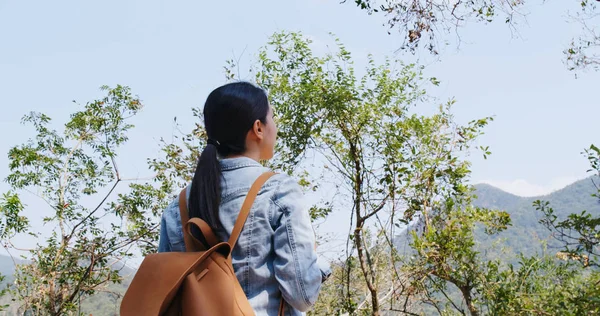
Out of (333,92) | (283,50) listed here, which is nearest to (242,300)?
(333,92)

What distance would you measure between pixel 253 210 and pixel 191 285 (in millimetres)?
205

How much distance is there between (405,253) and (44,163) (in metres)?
4.18

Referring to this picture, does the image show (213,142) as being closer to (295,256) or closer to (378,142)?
(295,256)

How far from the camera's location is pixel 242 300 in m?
1.11

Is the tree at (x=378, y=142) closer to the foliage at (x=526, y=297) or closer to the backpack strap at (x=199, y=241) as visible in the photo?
the foliage at (x=526, y=297)

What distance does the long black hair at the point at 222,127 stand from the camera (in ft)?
4.09

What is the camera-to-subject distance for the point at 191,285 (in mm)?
1108

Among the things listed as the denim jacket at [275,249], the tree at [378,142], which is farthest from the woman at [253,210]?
the tree at [378,142]

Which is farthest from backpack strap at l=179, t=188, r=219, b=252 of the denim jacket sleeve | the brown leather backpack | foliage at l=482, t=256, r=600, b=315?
foliage at l=482, t=256, r=600, b=315

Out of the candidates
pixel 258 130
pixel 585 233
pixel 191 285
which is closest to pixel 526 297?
pixel 585 233

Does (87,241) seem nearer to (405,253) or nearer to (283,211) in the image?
(405,253)

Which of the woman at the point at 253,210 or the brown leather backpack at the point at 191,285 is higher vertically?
the woman at the point at 253,210

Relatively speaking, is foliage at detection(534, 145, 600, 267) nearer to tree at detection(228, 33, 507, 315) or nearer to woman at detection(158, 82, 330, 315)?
tree at detection(228, 33, 507, 315)

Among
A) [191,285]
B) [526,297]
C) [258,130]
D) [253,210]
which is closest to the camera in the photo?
[191,285]
